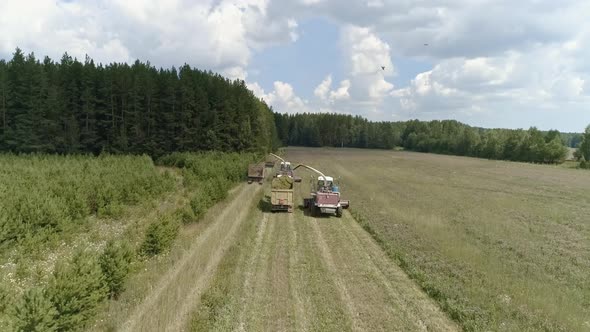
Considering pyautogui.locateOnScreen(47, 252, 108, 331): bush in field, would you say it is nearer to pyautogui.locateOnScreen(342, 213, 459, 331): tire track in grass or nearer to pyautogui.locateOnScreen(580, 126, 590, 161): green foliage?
pyautogui.locateOnScreen(342, 213, 459, 331): tire track in grass

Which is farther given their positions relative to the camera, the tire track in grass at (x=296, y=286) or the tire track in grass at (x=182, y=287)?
the tire track in grass at (x=296, y=286)

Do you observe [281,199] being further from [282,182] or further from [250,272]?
[250,272]


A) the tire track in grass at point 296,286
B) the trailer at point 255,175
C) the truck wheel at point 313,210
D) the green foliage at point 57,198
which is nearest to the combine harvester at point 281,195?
the truck wheel at point 313,210

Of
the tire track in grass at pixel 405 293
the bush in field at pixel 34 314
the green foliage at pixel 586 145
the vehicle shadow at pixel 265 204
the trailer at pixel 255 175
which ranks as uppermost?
the green foliage at pixel 586 145

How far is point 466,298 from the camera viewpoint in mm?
10664

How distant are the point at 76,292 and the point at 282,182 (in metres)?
17.7

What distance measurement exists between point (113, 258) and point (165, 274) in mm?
2639

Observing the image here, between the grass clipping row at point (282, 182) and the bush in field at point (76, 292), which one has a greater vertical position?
the grass clipping row at point (282, 182)

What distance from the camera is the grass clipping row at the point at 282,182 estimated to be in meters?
24.8

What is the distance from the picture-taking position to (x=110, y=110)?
55.2 m

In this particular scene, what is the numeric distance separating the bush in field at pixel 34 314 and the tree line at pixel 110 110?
50.6 m

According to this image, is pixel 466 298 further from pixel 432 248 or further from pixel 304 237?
pixel 304 237

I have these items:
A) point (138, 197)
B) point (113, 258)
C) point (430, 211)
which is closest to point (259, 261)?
point (113, 258)

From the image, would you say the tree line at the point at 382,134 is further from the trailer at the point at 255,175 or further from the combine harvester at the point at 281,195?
the combine harvester at the point at 281,195
